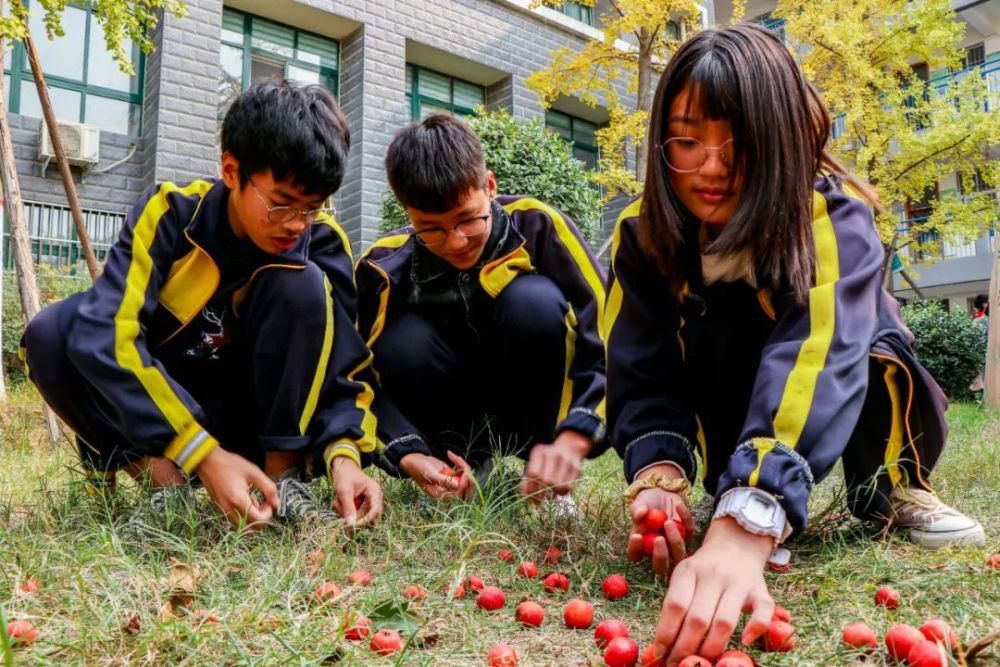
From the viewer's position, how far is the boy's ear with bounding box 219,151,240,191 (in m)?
2.10

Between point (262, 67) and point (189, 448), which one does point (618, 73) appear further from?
point (189, 448)

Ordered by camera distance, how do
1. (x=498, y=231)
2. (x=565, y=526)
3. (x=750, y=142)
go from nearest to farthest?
(x=750, y=142) → (x=565, y=526) → (x=498, y=231)

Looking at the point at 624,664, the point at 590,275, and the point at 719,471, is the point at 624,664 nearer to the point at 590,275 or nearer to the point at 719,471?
the point at 719,471

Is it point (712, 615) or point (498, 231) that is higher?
point (498, 231)

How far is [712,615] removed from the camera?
3.70ft

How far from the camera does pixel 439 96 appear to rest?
30.9 feet

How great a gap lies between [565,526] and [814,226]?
854mm

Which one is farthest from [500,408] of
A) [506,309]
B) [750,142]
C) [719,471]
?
Answer: [750,142]

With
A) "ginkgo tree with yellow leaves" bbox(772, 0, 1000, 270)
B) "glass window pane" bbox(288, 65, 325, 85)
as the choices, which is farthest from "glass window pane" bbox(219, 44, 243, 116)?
"ginkgo tree with yellow leaves" bbox(772, 0, 1000, 270)

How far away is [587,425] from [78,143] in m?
6.65

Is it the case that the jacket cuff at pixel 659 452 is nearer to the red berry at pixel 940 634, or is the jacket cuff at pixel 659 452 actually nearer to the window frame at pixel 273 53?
the red berry at pixel 940 634

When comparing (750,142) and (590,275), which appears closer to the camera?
(750,142)

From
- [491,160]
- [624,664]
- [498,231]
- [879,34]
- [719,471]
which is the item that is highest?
[879,34]

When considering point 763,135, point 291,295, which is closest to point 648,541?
point 763,135
